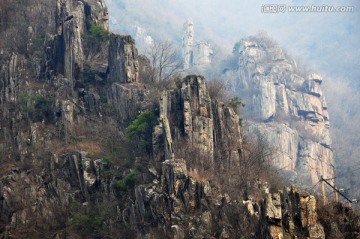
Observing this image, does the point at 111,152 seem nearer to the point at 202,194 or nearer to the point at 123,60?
the point at 123,60

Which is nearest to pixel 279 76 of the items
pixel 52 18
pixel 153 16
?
pixel 153 16

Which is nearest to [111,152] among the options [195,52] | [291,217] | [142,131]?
[142,131]

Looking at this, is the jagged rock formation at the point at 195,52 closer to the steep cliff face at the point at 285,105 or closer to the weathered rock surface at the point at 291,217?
the steep cliff face at the point at 285,105

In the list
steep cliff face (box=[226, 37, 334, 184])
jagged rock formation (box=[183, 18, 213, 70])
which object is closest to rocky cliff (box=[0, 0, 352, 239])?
steep cliff face (box=[226, 37, 334, 184])

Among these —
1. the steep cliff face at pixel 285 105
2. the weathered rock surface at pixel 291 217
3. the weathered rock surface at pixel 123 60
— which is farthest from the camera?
the steep cliff face at pixel 285 105

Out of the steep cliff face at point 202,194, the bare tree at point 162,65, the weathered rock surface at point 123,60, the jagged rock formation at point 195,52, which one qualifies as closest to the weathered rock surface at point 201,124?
the steep cliff face at point 202,194
